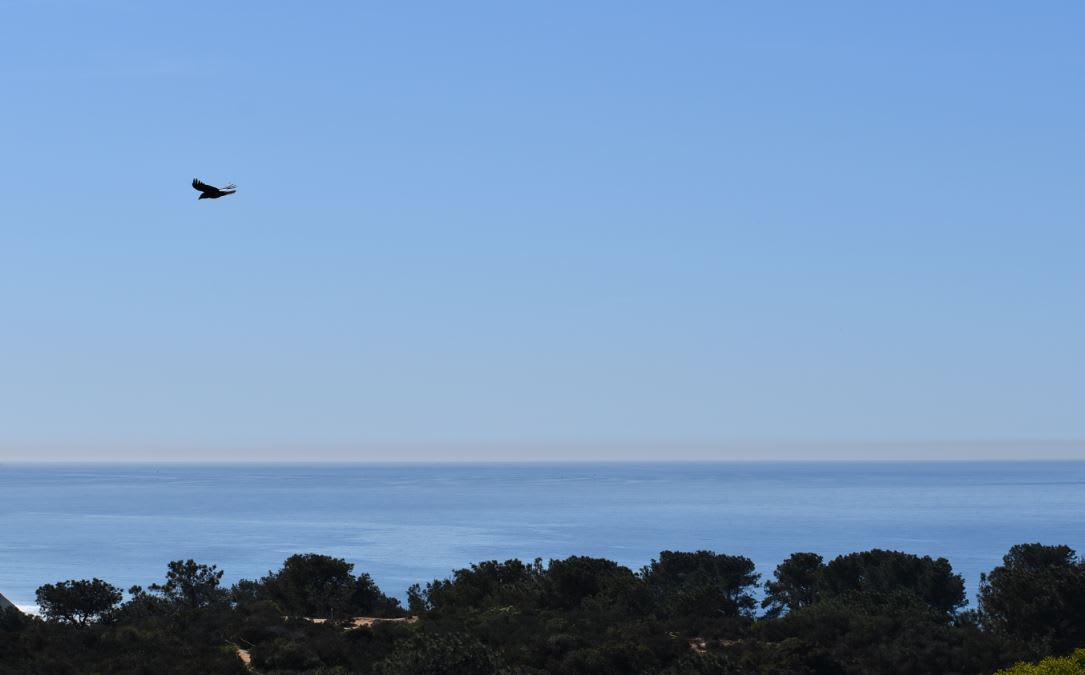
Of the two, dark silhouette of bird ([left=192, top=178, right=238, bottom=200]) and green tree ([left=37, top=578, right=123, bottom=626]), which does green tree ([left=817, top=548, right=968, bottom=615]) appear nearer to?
green tree ([left=37, top=578, right=123, bottom=626])

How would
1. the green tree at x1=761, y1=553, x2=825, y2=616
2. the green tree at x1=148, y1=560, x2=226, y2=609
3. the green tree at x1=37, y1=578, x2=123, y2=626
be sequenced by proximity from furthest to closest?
the green tree at x1=761, y1=553, x2=825, y2=616
the green tree at x1=148, y1=560, x2=226, y2=609
the green tree at x1=37, y1=578, x2=123, y2=626

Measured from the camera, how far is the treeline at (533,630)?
39531 mm

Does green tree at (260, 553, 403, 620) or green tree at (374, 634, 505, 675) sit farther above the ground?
green tree at (374, 634, 505, 675)

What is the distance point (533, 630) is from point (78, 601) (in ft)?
72.6

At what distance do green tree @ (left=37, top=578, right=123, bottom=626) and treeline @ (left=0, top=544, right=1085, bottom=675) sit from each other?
0.22ft

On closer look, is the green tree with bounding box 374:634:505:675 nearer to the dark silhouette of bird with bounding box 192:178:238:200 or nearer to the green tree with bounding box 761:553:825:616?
the dark silhouette of bird with bounding box 192:178:238:200

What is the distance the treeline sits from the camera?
39.5 meters

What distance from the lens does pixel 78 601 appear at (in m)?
53.8

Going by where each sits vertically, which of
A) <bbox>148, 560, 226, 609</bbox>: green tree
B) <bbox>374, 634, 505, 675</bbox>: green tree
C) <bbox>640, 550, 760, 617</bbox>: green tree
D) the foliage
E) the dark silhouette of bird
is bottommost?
<bbox>148, 560, 226, 609</bbox>: green tree

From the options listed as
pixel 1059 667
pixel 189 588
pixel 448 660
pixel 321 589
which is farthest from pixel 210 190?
pixel 189 588

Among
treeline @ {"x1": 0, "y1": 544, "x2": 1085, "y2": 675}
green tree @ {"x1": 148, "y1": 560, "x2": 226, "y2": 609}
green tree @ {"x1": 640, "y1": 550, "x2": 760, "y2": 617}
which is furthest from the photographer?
green tree @ {"x1": 640, "y1": 550, "x2": 760, "y2": 617}

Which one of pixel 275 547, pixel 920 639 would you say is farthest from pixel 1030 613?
pixel 275 547

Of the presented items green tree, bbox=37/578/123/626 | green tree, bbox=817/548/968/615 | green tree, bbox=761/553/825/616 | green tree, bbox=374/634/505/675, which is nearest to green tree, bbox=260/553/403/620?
green tree, bbox=37/578/123/626

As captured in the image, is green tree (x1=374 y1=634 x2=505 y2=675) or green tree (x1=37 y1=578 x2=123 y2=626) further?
green tree (x1=37 y1=578 x2=123 y2=626)
